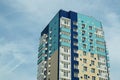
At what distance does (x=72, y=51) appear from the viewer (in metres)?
110

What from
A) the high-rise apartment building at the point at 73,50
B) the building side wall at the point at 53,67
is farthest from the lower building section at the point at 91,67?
the building side wall at the point at 53,67

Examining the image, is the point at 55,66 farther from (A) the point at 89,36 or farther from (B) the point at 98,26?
(B) the point at 98,26

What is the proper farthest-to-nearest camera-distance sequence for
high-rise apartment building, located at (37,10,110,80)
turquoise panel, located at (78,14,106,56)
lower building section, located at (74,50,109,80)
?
turquoise panel, located at (78,14,106,56) < lower building section, located at (74,50,109,80) < high-rise apartment building, located at (37,10,110,80)

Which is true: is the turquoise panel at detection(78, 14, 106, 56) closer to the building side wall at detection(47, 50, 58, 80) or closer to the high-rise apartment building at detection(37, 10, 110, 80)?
the high-rise apartment building at detection(37, 10, 110, 80)

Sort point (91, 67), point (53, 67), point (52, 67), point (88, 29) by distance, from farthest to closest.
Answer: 1. point (88, 29)
2. point (91, 67)
3. point (52, 67)
4. point (53, 67)

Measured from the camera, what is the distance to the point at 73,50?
110 m

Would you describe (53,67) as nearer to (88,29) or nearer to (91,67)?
(91,67)

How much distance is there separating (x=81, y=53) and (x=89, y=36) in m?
10.0

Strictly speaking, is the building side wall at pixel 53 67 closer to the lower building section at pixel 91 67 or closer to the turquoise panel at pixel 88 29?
the lower building section at pixel 91 67

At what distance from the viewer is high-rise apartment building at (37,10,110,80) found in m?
106

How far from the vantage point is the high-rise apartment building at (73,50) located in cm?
10631

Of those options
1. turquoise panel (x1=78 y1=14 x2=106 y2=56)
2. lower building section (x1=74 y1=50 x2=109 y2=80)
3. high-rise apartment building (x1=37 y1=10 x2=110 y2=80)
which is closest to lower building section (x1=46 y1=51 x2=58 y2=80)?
high-rise apartment building (x1=37 y1=10 x2=110 y2=80)

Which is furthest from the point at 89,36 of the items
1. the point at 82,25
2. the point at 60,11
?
the point at 60,11

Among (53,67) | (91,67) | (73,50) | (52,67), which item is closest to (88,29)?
(73,50)
